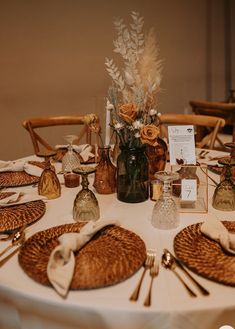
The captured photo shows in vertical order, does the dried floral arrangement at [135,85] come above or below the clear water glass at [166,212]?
above

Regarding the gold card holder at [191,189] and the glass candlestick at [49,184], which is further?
the glass candlestick at [49,184]

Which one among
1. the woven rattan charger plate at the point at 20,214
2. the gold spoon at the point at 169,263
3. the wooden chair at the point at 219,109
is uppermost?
the wooden chair at the point at 219,109

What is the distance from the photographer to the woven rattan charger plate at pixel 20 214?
1090 millimetres

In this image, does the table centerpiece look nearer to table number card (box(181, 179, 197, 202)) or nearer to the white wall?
table number card (box(181, 179, 197, 202))

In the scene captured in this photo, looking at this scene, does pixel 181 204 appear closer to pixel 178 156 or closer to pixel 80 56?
pixel 178 156

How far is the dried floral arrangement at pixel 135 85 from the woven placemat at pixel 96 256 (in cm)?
35

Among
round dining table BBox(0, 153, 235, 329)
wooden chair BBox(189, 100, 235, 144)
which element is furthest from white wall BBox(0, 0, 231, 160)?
round dining table BBox(0, 153, 235, 329)

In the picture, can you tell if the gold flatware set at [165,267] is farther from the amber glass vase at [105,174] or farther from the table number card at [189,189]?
the amber glass vase at [105,174]

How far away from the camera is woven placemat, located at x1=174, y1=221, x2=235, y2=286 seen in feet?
2.68

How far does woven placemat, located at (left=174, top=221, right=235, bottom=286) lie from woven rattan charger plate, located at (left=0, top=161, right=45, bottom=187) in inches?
28.8

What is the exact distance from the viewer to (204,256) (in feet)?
2.92

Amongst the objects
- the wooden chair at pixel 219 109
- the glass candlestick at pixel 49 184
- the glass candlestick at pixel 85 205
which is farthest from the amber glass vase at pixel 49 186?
the wooden chair at pixel 219 109

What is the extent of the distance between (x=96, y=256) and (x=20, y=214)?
38cm

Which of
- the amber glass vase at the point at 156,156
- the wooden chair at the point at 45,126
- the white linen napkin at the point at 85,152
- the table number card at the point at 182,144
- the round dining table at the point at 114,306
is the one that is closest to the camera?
the round dining table at the point at 114,306
